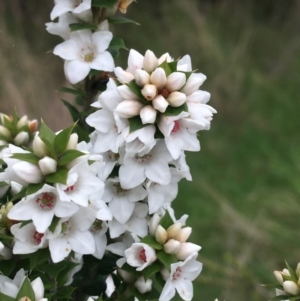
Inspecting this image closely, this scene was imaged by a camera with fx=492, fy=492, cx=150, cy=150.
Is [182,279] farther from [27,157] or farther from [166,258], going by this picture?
[27,157]

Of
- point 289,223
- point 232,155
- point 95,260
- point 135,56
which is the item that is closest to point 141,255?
point 95,260

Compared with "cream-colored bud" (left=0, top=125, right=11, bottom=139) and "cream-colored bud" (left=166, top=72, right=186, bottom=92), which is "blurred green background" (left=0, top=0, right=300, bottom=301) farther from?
"cream-colored bud" (left=166, top=72, right=186, bottom=92)

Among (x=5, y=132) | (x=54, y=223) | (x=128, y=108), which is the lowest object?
(x=5, y=132)

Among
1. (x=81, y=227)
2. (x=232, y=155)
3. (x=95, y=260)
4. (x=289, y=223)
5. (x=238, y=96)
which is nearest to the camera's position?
(x=81, y=227)

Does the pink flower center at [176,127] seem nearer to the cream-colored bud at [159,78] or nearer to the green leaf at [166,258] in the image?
the cream-colored bud at [159,78]

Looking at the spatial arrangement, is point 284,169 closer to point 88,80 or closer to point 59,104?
point 59,104

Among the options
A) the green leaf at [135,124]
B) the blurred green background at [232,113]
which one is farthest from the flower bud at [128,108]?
the blurred green background at [232,113]

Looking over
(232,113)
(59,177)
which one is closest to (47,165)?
(59,177)
